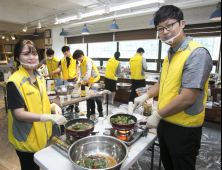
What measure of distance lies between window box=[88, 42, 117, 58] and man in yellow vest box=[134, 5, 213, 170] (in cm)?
596

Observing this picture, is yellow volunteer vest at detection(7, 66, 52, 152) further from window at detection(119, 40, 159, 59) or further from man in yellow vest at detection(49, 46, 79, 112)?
window at detection(119, 40, 159, 59)

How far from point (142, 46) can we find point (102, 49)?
7.35 ft

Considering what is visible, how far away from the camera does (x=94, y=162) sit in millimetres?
1010

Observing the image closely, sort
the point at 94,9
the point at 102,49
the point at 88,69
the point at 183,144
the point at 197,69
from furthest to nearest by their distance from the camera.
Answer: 1. the point at 102,49
2. the point at 94,9
3. the point at 88,69
4. the point at 183,144
5. the point at 197,69

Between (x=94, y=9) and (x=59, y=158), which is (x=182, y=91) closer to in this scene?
(x=59, y=158)

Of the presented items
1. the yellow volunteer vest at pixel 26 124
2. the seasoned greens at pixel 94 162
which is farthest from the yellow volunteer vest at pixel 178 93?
the yellow volunteer vest at pixel 26 124

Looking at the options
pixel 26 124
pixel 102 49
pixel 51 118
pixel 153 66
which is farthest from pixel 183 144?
pixel 102 49

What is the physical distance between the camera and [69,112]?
4.32m

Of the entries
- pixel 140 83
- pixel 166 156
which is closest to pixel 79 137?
pixel 166 156

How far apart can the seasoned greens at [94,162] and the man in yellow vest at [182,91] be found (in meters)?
0.47

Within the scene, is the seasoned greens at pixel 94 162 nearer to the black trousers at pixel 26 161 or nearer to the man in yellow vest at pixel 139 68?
the black trousers at pixel 26 161

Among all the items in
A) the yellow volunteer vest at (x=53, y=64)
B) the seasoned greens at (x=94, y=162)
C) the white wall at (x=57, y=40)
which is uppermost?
the white wall at (x=57, y=40)

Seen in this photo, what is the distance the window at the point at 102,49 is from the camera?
7113mm

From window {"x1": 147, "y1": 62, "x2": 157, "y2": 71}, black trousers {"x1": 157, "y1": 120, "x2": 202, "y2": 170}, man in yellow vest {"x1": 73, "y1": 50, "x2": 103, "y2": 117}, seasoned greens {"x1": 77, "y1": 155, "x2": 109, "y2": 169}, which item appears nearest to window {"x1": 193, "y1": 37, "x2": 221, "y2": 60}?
window {"x1": 147, "y1": 62, "x2": 157, "y2": 71}
